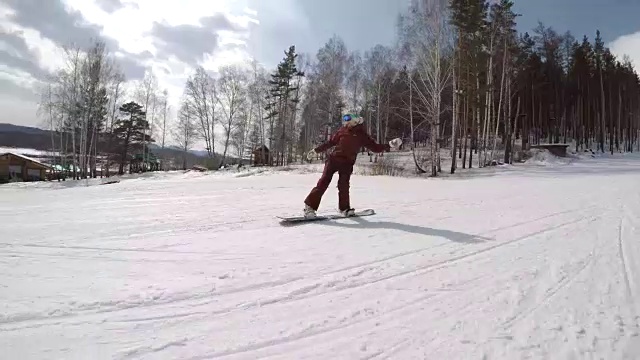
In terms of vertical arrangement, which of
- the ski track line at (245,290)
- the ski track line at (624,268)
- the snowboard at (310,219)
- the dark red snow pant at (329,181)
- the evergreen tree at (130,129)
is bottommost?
Answer: the ski track line at (245,290)

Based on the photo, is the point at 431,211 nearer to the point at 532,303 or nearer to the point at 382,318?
the point at 532,303

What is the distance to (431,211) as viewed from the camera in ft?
24.6

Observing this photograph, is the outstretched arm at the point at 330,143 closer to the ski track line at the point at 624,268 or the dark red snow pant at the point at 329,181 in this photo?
the dark red snow pant at the point at 329,181

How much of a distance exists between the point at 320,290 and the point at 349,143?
403 cm

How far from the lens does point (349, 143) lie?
6.88m

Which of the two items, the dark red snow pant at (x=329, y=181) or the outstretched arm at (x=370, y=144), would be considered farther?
the outstretched arm at (x=370, y=144)

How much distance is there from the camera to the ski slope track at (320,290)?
2299mm

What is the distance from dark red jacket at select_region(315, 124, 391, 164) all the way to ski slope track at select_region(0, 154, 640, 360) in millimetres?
1355

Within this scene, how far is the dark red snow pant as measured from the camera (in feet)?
22.0

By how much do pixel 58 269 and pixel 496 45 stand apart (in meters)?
30.6

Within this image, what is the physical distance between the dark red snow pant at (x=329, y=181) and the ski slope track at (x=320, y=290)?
63 centimetres

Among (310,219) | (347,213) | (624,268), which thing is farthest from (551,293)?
(347,213)

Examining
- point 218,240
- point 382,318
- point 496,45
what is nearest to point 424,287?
point 382,318

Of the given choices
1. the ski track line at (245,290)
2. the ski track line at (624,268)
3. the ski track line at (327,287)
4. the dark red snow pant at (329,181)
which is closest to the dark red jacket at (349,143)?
the dark red snow pant at (329,181)
